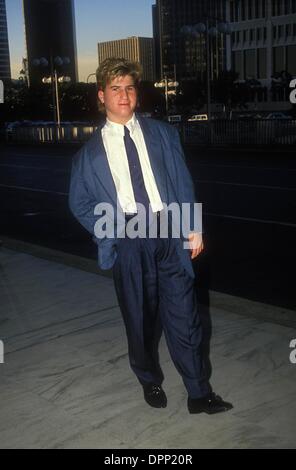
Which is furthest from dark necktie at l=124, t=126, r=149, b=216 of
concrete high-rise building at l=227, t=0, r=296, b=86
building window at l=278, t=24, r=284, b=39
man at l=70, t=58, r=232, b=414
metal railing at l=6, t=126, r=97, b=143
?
building window at l=278, t=24, r=284, b=39

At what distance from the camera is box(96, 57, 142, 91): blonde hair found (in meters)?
3.05

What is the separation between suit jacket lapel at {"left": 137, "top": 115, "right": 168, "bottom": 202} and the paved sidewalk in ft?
4.04

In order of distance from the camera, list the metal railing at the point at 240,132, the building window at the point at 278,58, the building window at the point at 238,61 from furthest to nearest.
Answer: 1. the building window at the point at 238,61
2. the building window at the point at 278,58
3. the metal railing at the point at 240,132

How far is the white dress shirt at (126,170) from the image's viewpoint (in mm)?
3074

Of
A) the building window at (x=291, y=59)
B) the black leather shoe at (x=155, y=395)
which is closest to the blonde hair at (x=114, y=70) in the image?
the black leather shoe at (x=155, y=395)

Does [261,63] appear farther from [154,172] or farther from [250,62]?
[154,172]

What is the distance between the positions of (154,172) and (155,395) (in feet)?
4.22

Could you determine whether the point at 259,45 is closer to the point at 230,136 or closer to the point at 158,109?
the point at 158,109

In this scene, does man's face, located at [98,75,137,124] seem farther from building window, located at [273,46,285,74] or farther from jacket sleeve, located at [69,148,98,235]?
building window, located at [273,46,285,74]

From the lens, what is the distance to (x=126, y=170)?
3.09m

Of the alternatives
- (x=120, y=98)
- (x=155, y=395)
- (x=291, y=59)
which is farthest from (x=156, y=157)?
(x=291, y=59)

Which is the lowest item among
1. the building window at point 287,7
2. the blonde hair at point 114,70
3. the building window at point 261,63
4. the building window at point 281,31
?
the blonde hair at point 114,70

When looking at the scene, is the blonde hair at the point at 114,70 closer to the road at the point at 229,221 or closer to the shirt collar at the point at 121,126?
the shirt collar at the point at 121,126

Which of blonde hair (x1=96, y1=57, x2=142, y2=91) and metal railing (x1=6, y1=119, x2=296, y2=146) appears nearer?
blonde hair (x1=96, y1=57, x2=142, y2=91)
